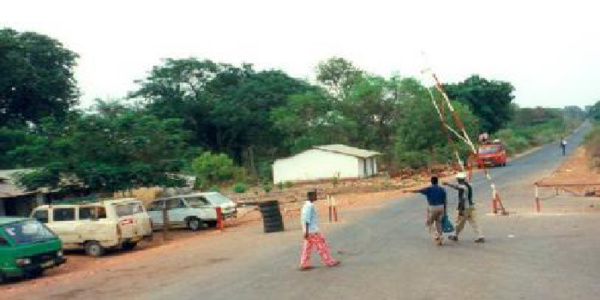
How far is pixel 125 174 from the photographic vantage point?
1083 inches

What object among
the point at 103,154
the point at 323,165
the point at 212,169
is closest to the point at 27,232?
the point at 103,154

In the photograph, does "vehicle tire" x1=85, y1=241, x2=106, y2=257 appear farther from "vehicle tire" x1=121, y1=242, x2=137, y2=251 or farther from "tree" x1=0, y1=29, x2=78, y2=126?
"tree" x1=0, y1=29, x2=78, y2=126

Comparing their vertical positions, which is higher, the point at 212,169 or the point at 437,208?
the point at 212,169

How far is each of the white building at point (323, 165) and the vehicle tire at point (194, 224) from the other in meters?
30.5

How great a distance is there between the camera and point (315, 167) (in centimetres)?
5994

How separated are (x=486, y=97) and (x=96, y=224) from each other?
78.1 metres

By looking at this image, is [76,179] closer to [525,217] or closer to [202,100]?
[525,217]

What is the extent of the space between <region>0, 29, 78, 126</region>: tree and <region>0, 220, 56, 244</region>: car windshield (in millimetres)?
33223

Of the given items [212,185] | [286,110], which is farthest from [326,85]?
[212,185]

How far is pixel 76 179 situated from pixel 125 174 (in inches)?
74.9

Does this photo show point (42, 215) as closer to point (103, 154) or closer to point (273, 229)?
point (103, 154)

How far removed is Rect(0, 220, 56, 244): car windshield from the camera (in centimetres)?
1834

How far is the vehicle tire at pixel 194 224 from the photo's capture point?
92.6ft

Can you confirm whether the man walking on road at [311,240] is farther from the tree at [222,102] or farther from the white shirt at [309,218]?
the tree at [222,102]
